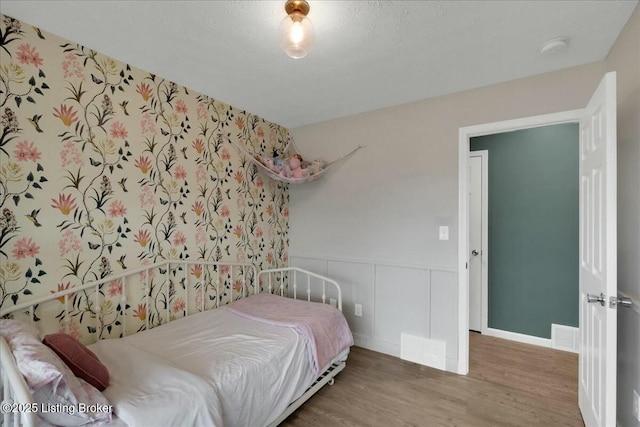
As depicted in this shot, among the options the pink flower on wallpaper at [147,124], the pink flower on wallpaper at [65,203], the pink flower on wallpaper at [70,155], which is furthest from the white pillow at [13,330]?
the pink flower on wallpaper at [147,124]

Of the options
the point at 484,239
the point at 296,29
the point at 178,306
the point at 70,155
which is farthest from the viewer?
the point at 484,239

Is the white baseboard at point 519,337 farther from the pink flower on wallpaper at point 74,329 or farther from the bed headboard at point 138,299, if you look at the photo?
the pink flower on wallpaper at point 74,329

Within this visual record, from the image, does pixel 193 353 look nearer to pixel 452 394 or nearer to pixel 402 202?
pixel 452 394

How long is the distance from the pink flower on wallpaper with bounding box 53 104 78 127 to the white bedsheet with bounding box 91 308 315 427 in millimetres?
1333

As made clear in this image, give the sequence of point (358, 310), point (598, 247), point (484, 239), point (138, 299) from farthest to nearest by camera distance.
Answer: point (484, 239) < point (358, 310) < point (138, 299) < point (598, 247)

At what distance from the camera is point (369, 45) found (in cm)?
181

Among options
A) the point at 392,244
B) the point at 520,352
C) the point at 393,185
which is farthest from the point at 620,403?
the point at 393,185

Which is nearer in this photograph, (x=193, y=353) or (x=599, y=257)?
(x=599, y=257)

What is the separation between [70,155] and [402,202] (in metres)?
2.49

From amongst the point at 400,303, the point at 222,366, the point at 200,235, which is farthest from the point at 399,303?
the point at 200,235

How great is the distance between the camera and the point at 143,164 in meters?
2.14

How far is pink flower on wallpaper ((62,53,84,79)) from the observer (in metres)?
1.77

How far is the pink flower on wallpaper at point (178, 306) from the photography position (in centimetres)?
233

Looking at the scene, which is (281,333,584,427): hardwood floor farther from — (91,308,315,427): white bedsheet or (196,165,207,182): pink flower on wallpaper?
(196,165,207,182): pink flower on wallpaper
